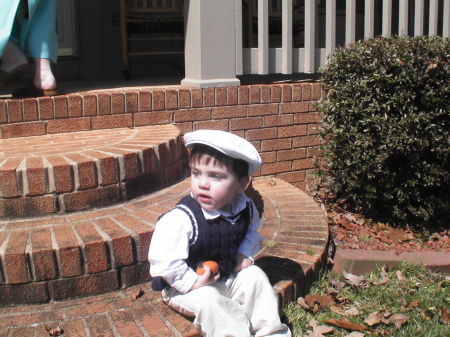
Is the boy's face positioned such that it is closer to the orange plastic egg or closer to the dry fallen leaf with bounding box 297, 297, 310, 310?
the orange plastic egg

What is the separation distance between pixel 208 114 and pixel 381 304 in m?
1.77

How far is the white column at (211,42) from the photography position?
365cm

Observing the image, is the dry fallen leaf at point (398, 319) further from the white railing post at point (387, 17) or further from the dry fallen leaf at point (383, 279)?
the white railing post at point (387, 17)

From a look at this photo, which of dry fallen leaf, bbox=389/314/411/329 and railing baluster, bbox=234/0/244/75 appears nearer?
dry fallen leaf, bbox=389/314/411/329

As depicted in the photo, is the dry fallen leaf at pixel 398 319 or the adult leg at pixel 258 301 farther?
the dry fallen leaf at pixel 398 319

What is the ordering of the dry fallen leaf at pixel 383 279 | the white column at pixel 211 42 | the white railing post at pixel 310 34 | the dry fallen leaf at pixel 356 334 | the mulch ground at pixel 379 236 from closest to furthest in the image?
1. the dry fallen leaf at pixel 356 334
2. the dry fallen leaf at pixel 383 279
3. the mulch ground at pixel 379 236
4. the white column at pixel 211 42
5. the white railing post at pixel 310 34

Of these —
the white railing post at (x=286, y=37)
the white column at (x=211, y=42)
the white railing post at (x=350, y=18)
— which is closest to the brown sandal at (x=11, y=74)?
the white column at (x=211, y=42)

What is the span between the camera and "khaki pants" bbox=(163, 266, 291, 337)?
1984 millimetres

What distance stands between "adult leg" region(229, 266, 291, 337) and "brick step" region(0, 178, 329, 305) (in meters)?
0.24

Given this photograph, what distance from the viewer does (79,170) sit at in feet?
8.21

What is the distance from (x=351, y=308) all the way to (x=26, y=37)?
2.53 meters

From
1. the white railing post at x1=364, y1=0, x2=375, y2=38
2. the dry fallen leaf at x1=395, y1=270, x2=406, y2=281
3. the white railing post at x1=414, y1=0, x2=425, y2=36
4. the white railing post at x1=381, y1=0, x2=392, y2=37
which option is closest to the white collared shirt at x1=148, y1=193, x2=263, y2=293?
the dry fallen leaf at x1=395, y1=270, x2=406, y2=281

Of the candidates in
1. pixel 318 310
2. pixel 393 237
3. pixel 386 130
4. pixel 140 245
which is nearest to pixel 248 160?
pixel 140 245

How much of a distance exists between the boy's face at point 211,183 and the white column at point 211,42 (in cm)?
173
